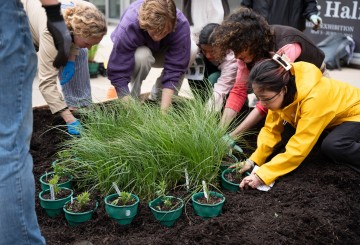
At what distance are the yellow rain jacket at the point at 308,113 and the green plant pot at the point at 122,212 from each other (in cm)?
74

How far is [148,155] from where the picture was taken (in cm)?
262

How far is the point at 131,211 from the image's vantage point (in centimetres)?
228

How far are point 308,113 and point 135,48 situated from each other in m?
1.45

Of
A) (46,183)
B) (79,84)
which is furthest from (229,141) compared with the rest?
(79,84)

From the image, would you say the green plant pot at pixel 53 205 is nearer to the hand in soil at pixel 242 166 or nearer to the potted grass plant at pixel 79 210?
the potted grass plant at pixel 79 210

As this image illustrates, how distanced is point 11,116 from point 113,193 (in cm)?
111

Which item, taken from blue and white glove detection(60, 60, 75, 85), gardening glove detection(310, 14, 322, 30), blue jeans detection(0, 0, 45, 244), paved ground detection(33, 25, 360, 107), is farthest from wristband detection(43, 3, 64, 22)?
gardening glove detection(310, 14, 322, 30)

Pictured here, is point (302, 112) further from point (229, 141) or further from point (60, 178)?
point (60, 178)

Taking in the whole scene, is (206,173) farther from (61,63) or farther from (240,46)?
(61,63)

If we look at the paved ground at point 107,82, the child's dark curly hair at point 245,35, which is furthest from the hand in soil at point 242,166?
the paved ground at point 107,82

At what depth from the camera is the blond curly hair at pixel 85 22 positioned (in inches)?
123

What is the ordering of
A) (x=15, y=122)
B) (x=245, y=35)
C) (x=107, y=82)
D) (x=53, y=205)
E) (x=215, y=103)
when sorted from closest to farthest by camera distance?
(x=15, y=122), (x=53, y=205), (x=245, y=35), (x=215, y=103), (x=107, y=82)

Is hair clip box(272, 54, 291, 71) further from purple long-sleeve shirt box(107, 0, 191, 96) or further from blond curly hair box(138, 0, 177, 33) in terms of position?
purple long-sleeve shirt box(107, 0, 191, 96)

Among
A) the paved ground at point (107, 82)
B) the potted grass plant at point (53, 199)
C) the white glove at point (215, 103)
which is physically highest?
the white glove at point (215, 103)
